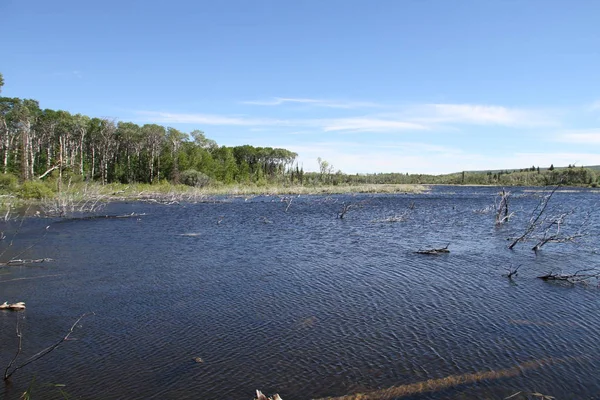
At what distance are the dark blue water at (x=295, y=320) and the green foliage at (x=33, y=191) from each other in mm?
24361

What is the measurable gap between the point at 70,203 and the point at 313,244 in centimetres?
2889

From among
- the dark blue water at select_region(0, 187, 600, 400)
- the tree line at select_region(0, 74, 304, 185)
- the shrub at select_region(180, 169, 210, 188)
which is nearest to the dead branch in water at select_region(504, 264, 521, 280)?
the dark blue water at select_region(0, 187, 600, 400)

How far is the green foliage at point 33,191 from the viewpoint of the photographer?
139 ft

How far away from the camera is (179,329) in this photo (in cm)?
1067

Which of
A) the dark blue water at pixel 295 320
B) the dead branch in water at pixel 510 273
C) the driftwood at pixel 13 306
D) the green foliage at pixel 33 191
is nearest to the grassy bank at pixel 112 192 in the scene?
the green foliage at pixel 33 191

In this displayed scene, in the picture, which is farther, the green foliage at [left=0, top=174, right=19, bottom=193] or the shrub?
the shrub

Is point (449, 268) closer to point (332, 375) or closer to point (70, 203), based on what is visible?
point (332, 375)

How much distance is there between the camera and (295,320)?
1138 centimetres

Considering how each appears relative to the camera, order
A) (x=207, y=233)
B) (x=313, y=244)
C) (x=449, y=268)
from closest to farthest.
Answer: (x=449, y=268), (x=313, y=244), (x=207, y=233)

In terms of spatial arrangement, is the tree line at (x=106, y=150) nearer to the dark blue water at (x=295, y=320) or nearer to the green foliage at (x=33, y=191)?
the green foliage at (x=33, y=191)

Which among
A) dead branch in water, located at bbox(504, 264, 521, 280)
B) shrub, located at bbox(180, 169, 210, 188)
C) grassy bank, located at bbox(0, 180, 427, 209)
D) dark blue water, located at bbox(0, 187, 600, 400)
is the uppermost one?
shrub, located at bbox(180, 169, 210, 188)

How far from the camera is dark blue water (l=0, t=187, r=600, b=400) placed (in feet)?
26.4

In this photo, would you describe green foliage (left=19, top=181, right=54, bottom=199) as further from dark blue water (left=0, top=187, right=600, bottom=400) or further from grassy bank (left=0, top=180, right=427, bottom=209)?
dark blue water (left=0, top=187, right=600, bottom=400)

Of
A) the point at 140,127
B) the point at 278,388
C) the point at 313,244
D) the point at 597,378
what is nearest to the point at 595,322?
the point at 597,378
